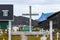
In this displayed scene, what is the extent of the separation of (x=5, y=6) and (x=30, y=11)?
19.8 meters

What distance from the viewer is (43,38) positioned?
41.1ft

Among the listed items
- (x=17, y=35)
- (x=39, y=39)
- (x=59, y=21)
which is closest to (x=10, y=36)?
(x=17, y=35)

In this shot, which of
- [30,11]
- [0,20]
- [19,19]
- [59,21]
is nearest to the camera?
[30,11]

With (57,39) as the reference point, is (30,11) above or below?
above

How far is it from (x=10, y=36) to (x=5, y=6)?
3004 centimetres

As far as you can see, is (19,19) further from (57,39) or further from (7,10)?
(57,39)

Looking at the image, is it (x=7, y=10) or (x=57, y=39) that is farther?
(x=7, y=10)

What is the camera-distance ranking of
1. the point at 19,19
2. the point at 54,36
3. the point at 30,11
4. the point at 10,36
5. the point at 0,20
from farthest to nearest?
the point at 19,19
the point at 0,20
the point at 30,11
the point at 54,36
the point at 10,36

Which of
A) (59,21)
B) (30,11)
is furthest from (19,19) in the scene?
(30,11)

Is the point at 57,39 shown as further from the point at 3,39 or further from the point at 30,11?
the point at 30,11

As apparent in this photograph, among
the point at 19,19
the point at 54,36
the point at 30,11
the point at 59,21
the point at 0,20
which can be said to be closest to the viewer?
the point at 54,36

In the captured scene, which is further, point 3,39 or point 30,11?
point 30,11

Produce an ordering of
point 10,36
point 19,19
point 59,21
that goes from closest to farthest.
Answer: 1. point 10,36
2. point 59,21
3. point 19,19

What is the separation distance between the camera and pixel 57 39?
44.3 feet
